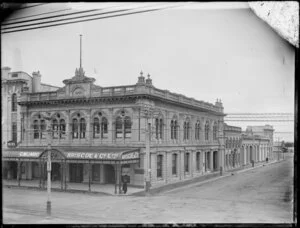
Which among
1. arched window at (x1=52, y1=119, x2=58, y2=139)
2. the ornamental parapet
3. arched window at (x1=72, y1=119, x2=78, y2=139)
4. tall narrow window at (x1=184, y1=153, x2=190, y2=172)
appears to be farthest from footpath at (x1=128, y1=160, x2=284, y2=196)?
arched window at (x1=52, y1=119, x2=58, y2=139)

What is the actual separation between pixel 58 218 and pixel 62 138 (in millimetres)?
3628

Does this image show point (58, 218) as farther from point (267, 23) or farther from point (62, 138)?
point (267, 23)

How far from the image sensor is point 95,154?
500 inches

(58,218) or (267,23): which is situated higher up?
(267,23)

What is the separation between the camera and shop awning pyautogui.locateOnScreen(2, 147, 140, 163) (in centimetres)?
1134

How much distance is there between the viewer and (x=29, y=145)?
445 inches

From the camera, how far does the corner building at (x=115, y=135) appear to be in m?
10.0

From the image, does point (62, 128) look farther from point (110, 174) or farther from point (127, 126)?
point (127, 126)

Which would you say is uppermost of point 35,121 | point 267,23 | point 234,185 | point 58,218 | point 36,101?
point 267,23

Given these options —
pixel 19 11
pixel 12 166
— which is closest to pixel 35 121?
pixel 12 166

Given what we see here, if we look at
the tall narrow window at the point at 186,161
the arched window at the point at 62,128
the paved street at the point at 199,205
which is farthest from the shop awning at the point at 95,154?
the tall narrow window at the point at 186,161

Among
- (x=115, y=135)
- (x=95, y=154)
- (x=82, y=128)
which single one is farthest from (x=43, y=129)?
(x=115, y=135)

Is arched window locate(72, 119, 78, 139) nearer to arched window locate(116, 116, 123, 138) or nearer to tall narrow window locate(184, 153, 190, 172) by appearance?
arched window locate(116, 116, 123, 138)

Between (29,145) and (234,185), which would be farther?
(29,145)
